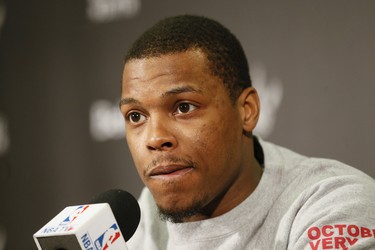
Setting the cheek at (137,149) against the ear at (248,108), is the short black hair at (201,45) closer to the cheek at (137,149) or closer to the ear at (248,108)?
the ear at (248,108)

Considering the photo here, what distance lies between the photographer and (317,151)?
2064 mm

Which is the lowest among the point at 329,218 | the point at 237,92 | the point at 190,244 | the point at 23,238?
the point at 23,238

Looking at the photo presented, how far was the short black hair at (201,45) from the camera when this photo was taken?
4.09 feet

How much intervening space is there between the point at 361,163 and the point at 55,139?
1648mm

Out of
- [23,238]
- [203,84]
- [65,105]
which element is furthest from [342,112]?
[23,238]

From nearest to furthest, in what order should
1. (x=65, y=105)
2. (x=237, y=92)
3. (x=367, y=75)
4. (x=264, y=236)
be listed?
(x=264, y=236) < (x=237, y=92) < (x=367, y=75) < (x=65, y=105)

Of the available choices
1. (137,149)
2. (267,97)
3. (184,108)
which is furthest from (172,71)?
(267,97)

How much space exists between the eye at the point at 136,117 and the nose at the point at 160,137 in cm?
7

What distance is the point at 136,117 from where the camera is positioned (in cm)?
126

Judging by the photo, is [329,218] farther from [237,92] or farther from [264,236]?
[237,92]

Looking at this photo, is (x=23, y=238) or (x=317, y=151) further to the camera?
(x=23, y=238)

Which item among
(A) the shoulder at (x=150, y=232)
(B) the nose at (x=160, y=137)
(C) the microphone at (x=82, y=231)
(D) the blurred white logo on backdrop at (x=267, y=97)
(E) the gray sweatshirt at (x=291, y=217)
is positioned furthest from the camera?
(D) the blurred white logo on backdrop at (x=267, y=97)

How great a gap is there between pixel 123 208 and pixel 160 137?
0.19 m

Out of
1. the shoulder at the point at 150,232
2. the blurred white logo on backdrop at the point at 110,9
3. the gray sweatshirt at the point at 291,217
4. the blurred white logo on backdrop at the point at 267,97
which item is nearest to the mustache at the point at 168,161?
the gray sweatshirt at the point at 291,217
